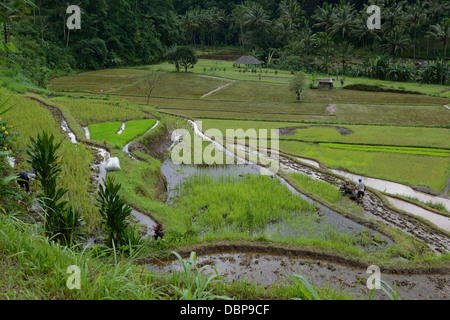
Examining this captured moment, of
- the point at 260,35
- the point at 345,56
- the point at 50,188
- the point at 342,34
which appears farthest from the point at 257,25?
the point at 50,188

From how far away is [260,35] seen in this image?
4441cm

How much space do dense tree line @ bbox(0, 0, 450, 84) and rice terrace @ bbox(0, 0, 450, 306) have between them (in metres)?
1.78

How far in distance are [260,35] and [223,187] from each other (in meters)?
40.2

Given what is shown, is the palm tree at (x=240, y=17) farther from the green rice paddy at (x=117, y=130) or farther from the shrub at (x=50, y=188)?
the shrub at (x=50, y=188)

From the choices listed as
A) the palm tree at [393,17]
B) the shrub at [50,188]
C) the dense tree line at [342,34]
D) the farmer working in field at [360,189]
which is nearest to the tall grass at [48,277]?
the shrub at [50,188]

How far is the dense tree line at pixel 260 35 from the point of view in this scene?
31.5 metres

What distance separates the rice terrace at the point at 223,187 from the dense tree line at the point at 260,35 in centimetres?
178

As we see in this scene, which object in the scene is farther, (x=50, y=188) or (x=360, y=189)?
(x=360, y=189)

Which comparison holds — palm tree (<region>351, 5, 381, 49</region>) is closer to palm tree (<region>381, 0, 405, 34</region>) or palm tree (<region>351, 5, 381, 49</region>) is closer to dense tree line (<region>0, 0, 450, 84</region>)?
dense tree line (<region>0, 0, 450, 84</region>)

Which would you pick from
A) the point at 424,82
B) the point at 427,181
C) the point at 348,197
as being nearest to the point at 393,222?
the point at 348,197

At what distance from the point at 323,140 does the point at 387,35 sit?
92.1 feet

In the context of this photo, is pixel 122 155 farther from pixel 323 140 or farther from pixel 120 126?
pixel 323 140

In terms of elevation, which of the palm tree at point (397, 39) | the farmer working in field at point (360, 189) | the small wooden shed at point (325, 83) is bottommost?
the farmer working in field at point (360, 189)

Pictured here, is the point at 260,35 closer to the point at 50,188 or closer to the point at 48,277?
the point at 50,188
